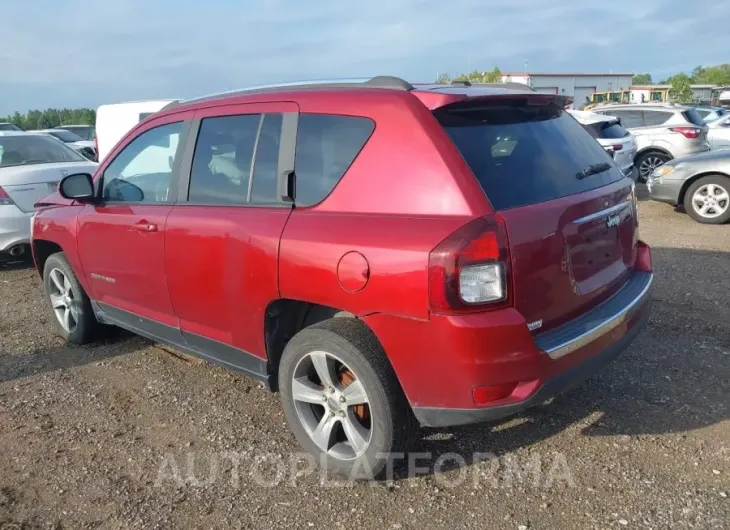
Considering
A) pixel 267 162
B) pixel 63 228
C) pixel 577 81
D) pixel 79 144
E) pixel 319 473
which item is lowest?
pixel 319 473

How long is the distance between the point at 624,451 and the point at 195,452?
2.22m

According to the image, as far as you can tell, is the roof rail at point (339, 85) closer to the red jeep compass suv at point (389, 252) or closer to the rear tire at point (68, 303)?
the red jeep compass suv at point (389, 252)

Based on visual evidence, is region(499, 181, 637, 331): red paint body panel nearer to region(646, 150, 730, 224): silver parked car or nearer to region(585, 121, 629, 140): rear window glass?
region(646, 150, 730, 224): silver parked car

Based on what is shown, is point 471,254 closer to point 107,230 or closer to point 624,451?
point 624,451

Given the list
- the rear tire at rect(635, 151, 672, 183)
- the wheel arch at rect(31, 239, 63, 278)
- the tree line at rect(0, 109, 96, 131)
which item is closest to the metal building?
the tree line at rect(0, 109, 96, 131)

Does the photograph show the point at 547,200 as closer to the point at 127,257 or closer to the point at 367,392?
the point at 367,392

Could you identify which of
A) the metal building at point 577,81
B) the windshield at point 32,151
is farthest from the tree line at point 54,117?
the windshield at point 32,151

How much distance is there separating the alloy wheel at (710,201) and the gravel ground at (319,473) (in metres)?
4.92

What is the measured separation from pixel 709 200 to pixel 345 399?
314 inches

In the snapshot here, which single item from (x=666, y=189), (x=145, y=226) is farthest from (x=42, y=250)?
(x=666, y=189)

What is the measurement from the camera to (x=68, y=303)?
5090mm

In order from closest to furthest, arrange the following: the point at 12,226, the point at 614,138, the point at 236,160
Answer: the point at 236,160 → the point at 12,226 → the point at 614,138

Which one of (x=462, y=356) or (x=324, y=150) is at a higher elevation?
(x=324, y=150)

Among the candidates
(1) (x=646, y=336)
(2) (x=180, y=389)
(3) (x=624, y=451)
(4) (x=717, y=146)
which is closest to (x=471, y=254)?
(3) (x=624, y=451)
